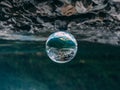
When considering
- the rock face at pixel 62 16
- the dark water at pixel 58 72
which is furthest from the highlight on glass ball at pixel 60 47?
the dark water at pixel 58 72

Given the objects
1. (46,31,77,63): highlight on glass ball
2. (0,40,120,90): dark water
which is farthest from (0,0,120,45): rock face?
(0,40,120,90): dark water

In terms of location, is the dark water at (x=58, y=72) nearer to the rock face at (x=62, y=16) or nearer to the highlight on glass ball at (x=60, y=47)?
the rock face at (x=62, y=16)

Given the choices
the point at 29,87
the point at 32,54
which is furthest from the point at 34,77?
the point at 32,54

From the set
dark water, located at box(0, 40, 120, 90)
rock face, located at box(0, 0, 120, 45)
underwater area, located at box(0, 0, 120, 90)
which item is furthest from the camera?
dark water, located at box(0, 40, 120, 90)

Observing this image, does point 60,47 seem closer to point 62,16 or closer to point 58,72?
point 62,16

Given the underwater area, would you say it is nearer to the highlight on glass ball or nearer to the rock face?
the rock face

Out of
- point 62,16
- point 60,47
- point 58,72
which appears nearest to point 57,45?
point 60,47

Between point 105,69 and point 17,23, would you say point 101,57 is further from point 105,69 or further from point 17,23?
point 17,23
